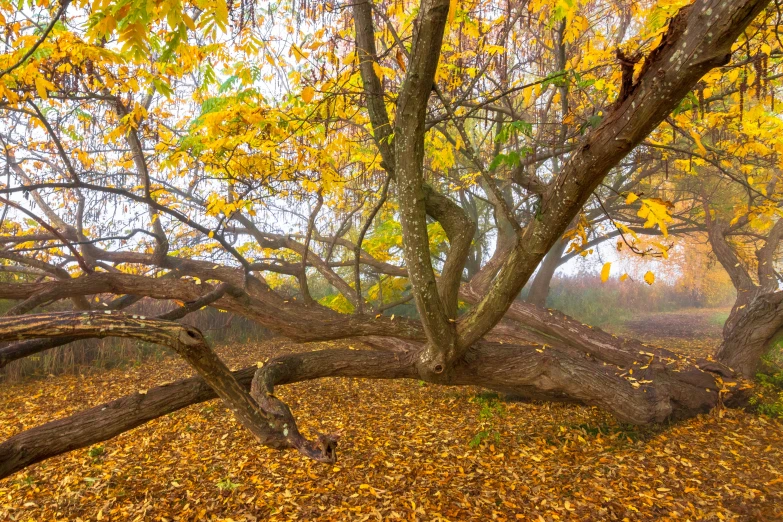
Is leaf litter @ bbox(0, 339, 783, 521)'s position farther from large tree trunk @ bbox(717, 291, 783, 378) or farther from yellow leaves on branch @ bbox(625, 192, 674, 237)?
yellow leaves on branch @ bbox(625, 192, 674, 237)

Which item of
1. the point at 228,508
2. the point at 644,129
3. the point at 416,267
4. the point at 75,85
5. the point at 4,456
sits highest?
the point at 75,85

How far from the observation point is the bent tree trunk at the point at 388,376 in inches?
76.3

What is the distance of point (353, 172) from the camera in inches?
231

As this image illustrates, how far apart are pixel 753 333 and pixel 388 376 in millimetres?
4156

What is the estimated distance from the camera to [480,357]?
366 centimetres

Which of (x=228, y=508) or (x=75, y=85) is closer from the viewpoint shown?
(x=228, y=508)

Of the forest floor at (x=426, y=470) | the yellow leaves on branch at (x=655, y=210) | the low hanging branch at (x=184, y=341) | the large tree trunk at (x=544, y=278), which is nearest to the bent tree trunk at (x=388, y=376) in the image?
the low hanging branch at (x=184, y=341)

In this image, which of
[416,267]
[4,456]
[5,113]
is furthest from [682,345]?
[5,113]

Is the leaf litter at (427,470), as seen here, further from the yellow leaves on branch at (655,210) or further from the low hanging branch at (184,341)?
the yellow leaves on branch at (655,210)

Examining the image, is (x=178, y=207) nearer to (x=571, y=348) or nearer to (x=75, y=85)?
(x=75, y=85)

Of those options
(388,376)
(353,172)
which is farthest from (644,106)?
(353,172)

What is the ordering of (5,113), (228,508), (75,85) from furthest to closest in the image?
(5,113), (75,85), (228,508)

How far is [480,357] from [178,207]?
466cm

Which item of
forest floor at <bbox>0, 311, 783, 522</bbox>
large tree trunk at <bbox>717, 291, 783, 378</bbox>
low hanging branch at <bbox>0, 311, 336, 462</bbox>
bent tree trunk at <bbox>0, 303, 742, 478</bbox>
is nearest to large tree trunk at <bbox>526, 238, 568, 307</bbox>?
bent tree trunk at <bbox>0, 303, 742, 478</bbox>
